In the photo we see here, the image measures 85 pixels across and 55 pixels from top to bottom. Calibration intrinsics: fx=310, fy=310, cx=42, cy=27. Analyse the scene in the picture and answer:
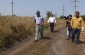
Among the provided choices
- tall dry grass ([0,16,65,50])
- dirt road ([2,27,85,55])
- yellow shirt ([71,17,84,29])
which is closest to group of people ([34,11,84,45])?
yellow shirt ([71,17,84,29])

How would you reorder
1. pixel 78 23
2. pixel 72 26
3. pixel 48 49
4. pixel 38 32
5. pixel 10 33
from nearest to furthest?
pixel 48 49 → pixel 78 23 → pixel 10 33 → pixel 72 26 → pixel 38 32

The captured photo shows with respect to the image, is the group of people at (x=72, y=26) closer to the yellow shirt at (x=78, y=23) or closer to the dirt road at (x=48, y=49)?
the yellow shirt at (x=78, y=23)

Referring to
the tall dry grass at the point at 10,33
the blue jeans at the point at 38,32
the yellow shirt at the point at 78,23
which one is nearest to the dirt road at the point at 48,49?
the tall dry grass at the point at 10,33

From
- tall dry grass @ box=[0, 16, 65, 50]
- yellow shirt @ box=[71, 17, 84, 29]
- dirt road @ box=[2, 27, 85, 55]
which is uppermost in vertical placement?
yellow shirt @ box=[71, 17, 84, 29]

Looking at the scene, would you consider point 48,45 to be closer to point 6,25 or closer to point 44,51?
point 44,51

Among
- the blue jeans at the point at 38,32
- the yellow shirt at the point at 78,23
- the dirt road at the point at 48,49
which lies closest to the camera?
the dirt road at the point at 48,49

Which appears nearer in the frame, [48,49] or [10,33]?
[48,49]

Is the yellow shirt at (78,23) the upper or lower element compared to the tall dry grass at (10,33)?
upper

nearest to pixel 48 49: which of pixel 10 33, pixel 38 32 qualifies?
pixel 10 33

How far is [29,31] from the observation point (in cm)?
2508

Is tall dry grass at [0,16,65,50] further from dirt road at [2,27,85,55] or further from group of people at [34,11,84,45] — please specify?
group of people at [34,11,84,45]

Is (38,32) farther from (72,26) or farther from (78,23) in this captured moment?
(78,23)

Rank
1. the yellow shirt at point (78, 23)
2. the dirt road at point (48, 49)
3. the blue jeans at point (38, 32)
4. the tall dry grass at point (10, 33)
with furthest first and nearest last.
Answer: the blue jeans at point (38, 32)
the yellow shirt at point (78, 23)
the tall dry grass at point (10, 33)
the dirt road at point (48, 49)

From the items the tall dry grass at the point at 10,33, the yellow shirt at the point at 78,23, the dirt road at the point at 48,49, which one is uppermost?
the yellow shirt at the point at 78,23
